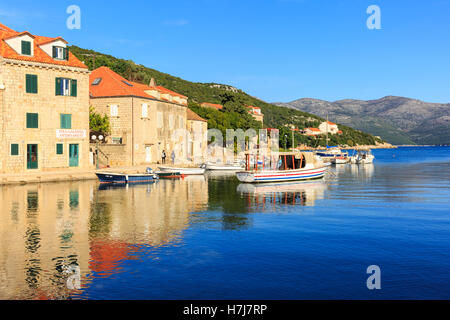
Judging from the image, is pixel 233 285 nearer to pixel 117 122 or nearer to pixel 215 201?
pixel 215 201

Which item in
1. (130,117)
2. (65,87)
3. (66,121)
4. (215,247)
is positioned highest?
(65,87)

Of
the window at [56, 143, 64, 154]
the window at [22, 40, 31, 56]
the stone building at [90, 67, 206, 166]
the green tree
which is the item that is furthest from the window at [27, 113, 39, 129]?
the stone building at [90, 67, 206, 166]

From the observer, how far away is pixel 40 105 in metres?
41.0

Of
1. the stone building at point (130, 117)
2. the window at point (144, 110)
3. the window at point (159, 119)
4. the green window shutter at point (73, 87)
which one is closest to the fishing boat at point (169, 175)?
the stone building at point (130, 117)

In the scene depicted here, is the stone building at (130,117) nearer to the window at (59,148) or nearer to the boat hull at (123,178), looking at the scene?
the window at (59,148)

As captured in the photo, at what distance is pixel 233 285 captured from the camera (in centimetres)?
1200

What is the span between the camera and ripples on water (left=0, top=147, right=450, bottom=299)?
1170 centimetres

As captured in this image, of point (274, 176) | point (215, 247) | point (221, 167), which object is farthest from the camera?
point (221, 167)

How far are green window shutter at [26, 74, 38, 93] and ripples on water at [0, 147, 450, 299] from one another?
12.9m

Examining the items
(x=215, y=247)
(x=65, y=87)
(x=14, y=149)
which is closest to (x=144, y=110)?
(x=65, y=87)

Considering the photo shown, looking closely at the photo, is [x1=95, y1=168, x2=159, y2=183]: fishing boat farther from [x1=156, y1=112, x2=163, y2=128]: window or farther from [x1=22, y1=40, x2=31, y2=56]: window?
[x1=156, y1=112, x2=163, y2=128]: window

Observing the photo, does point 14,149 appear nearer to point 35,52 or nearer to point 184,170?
point 35,52

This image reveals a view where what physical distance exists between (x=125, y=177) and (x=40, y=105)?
10.6 metres

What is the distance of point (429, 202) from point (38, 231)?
26083 millimetres
